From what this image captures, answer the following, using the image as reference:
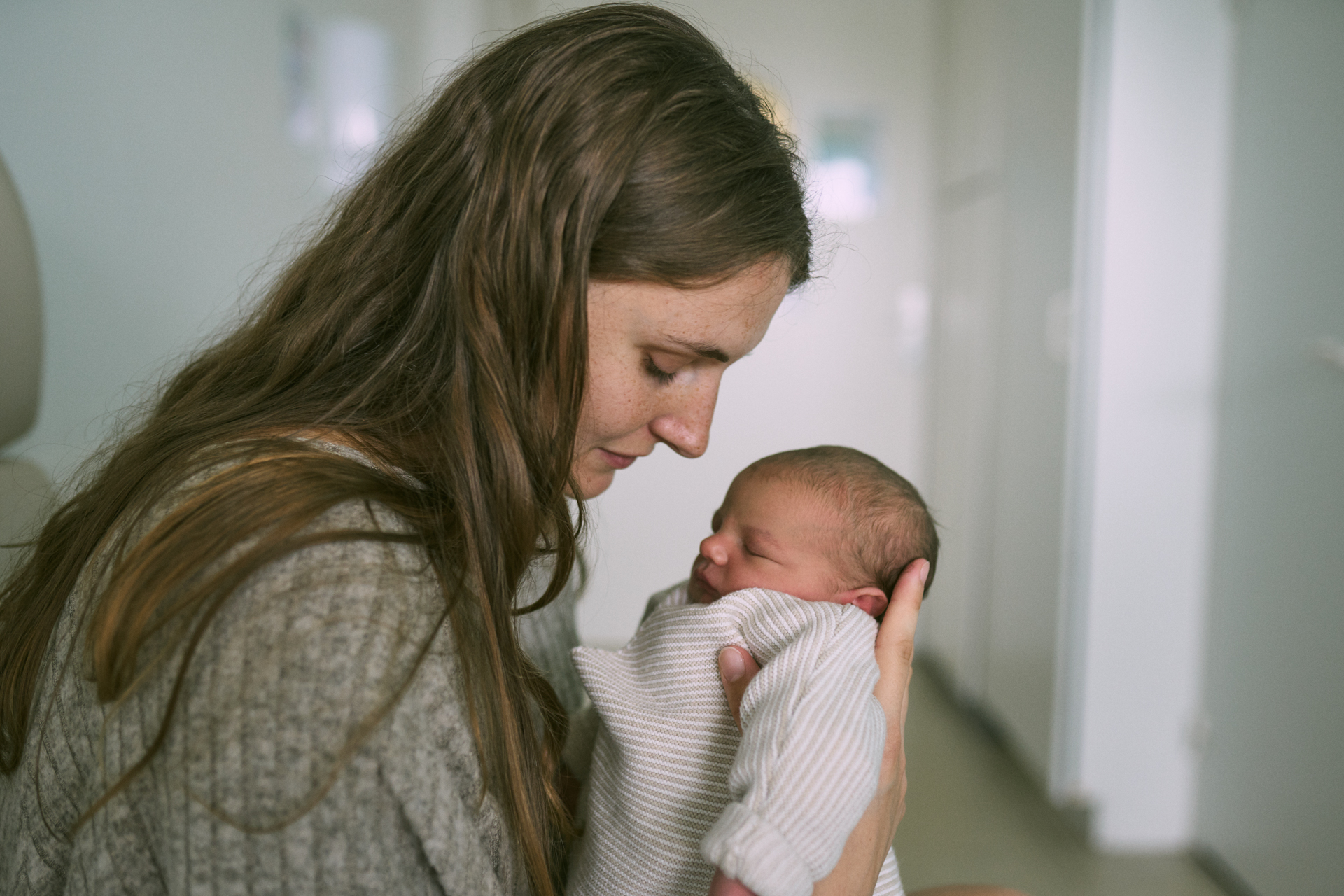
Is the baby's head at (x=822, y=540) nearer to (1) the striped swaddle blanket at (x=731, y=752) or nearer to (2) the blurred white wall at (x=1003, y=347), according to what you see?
(1) the striped swaddle blanket at (x=731, y=752)

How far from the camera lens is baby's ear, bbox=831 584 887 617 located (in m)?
1.06

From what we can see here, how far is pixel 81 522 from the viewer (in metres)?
0.82

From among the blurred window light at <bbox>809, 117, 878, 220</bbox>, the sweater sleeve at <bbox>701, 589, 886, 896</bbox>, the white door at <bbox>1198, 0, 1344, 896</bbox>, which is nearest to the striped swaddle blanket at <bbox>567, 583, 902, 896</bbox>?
the sweater sleeve at <bbox>701, 589, 886, 896</bbox>

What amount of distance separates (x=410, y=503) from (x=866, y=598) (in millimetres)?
567

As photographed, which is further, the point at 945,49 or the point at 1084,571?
the point at 945,49

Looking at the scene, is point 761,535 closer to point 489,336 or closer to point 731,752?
point 731,752

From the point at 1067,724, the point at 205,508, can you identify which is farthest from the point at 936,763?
the point at 205,508

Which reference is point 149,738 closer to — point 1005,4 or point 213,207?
point 213,207

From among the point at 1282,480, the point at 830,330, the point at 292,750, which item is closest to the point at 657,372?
the point at 292,750

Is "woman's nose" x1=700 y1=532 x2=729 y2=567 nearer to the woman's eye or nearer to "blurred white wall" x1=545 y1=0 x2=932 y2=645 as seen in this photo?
the woman's eye

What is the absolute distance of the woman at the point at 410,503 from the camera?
0.62 meters

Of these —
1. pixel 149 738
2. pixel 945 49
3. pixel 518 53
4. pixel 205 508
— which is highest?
pixel 945 49

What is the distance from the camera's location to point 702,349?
0.89 m

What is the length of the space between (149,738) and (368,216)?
0.51m
